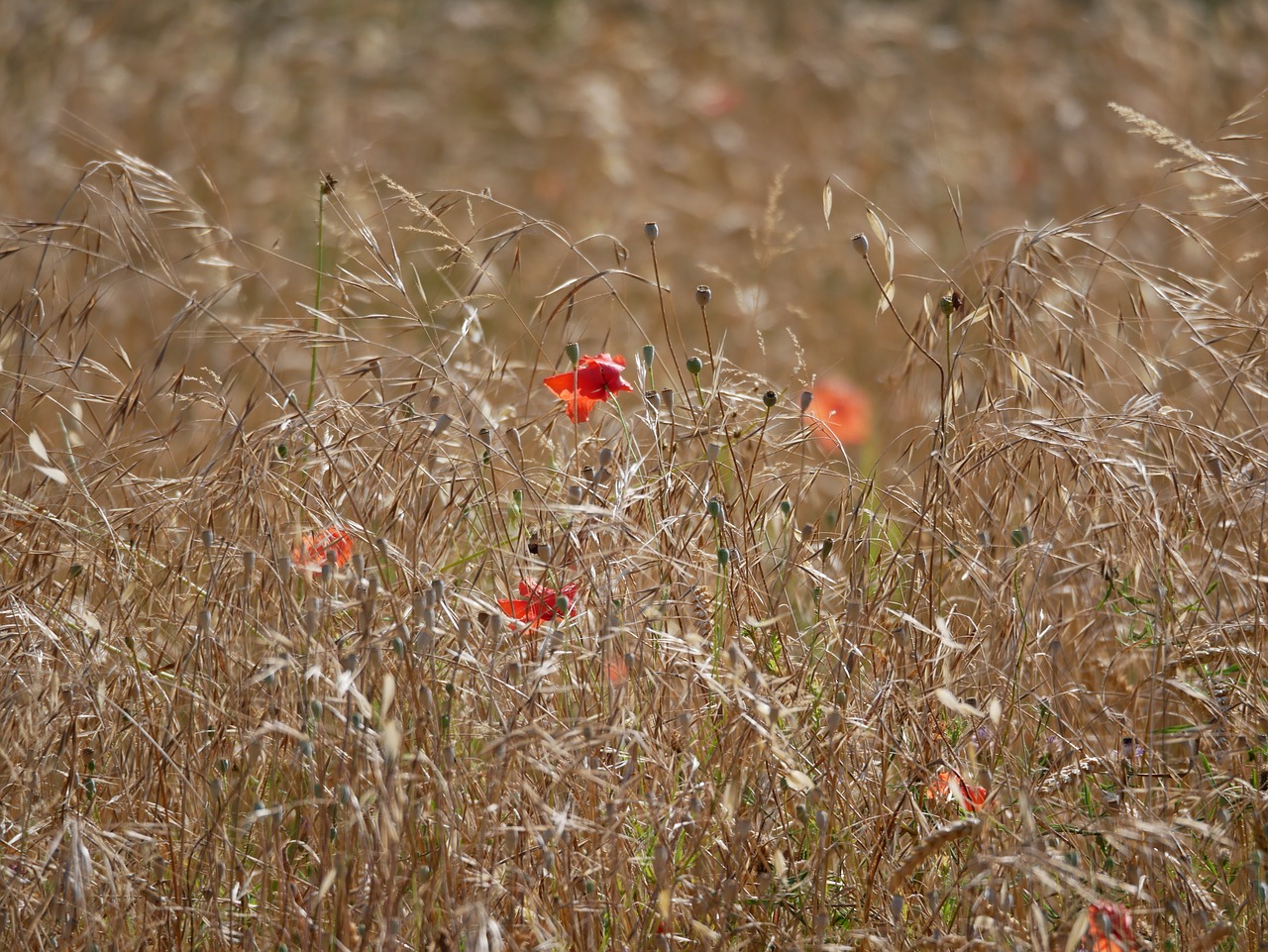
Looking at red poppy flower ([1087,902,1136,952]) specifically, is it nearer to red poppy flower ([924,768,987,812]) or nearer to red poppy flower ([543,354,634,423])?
red poppy flower ([924,768,987,812])

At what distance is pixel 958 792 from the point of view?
50.3 inches

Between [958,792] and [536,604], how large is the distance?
454 mm

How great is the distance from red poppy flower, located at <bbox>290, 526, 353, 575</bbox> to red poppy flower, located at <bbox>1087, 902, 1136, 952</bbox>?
0.76 metres

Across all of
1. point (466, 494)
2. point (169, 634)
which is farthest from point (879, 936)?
point (169, 634)

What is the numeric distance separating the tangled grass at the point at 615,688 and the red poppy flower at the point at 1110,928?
0.10 ft

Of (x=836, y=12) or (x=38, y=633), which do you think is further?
(x=836, y=12)

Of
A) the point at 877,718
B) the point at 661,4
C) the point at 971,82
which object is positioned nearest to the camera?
the point at 877,718

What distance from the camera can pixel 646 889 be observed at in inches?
50.4

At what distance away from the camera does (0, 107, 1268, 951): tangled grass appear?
3.77 ft

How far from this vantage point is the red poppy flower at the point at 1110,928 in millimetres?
1062

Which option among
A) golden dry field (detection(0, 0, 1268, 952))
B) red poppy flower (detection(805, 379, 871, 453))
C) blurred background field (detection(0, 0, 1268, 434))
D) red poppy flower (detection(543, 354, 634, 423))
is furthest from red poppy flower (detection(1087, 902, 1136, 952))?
blurred background field (detection(0, 0, 1268, 434))

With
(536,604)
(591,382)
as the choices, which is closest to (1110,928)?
(536,604)

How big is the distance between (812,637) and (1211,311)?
0.62 metres

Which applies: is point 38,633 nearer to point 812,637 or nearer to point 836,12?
point 812,637
